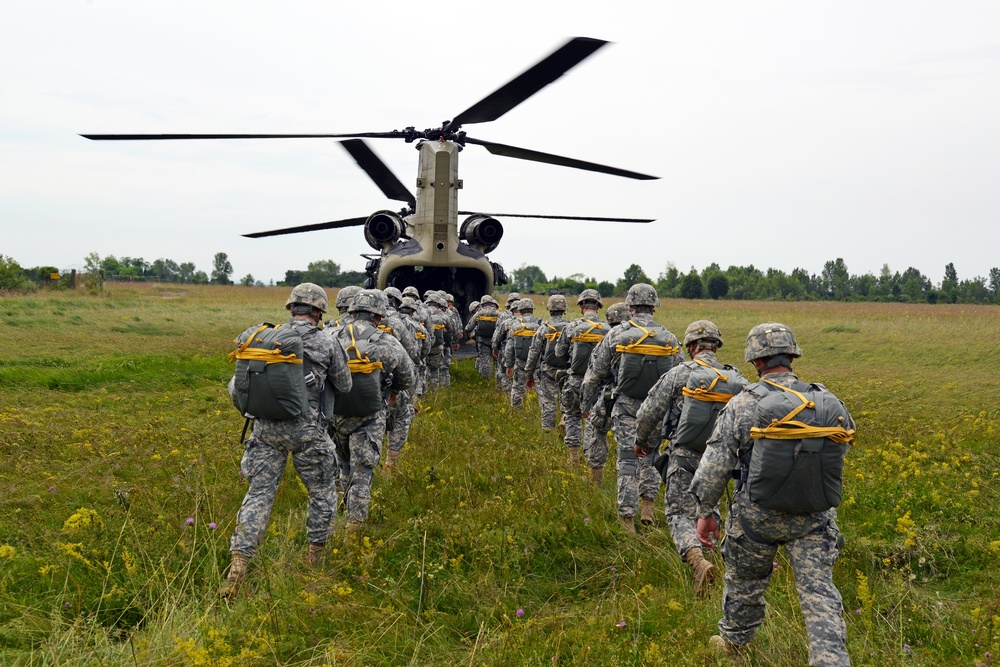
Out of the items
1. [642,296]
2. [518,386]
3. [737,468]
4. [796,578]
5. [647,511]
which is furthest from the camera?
[518,386]

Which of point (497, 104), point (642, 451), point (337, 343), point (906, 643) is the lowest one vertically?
point (906, 643)

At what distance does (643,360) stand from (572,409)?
2.18 metres

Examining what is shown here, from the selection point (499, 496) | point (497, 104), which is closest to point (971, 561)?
point (499, 496)

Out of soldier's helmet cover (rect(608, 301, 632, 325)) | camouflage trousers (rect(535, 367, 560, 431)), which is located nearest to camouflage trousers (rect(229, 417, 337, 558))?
soldier's helmet cover (rect(608, 301, 632, 325))

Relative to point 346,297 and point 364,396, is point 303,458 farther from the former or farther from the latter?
point 346,297

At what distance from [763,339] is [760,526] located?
92 centimetres

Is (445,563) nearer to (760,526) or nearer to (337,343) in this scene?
(337,343)

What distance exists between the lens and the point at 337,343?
4.89 metres

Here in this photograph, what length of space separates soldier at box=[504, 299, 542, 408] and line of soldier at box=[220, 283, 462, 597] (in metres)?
3.29

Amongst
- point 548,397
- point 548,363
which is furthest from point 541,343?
point 548,397

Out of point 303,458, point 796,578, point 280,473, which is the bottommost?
point 796,578

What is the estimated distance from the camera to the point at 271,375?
436cm

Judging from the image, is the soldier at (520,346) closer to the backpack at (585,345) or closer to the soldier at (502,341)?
the soldier at (502,341)

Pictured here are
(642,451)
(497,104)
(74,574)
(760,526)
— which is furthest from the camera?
(497,104)
